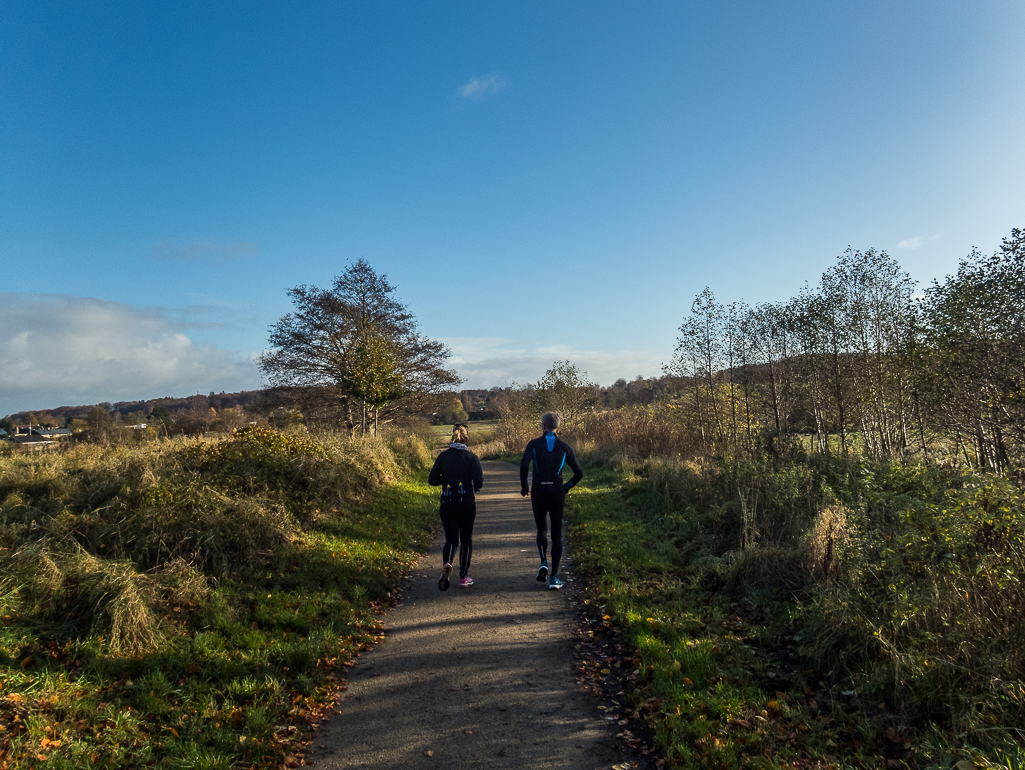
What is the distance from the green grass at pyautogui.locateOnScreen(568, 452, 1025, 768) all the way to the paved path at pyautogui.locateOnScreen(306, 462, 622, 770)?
1.63ft

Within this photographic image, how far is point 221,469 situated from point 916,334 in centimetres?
1362

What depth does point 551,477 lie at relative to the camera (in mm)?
6434

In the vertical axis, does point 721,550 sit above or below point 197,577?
below

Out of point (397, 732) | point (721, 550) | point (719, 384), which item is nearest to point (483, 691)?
point (397, 732)

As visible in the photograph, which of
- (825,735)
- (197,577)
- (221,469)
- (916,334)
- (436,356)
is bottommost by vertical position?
(825,735)

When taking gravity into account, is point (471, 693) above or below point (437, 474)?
below

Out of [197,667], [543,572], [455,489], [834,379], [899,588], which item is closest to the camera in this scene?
[197,667]

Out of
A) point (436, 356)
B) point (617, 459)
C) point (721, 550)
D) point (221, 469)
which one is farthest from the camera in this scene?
point (436, 356)

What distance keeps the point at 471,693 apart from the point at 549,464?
285cm

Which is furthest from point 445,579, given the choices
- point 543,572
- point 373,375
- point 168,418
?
point 168,418

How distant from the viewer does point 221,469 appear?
884 centimetres

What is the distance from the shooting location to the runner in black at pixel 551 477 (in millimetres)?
6445

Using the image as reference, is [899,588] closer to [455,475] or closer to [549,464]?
[549,464]

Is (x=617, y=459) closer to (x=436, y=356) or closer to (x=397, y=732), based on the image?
(x=397, y=732)
